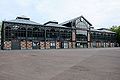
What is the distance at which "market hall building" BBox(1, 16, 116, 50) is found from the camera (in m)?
52.8

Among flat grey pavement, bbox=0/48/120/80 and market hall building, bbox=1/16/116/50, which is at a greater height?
market hall building, bbox=1/16/116/50

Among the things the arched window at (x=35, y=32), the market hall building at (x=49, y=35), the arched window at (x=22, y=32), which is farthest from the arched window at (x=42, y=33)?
the arched window at (x=22, y=32)

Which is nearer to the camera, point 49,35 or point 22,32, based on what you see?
point 22,32

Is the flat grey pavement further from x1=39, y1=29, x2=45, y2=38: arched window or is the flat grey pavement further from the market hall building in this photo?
x1=39, y1=29, x2=45, y2=38: arched window

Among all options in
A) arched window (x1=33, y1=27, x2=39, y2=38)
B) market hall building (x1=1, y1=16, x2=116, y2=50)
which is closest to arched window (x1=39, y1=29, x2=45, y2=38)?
market hall building (x1=1, y1=16, x2=116, y2=50)

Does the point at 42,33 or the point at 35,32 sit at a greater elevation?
the point at 35,32

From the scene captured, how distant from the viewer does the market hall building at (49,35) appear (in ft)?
173

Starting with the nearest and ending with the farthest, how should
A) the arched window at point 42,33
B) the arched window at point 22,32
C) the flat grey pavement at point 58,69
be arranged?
the flat grey pavement at point 58,69 < the arched window at point 22,32 < the arched window at point 42,33

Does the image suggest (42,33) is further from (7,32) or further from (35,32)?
(7,32)

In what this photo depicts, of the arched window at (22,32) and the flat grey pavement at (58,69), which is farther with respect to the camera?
the arched window at (22,32)

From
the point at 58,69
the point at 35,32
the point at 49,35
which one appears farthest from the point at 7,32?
the point at 58,69

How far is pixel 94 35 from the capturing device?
74.9 m

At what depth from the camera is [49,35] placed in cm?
6059

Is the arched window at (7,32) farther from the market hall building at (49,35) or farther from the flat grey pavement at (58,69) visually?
the flat grey pavement at (58,69)
